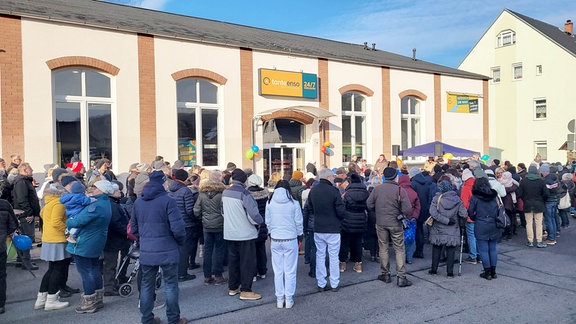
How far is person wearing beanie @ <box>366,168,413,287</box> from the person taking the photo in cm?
692

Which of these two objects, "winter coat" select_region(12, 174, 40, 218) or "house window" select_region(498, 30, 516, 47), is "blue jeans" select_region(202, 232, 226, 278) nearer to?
"winter coat" select_region(12, 174, 40, 218)

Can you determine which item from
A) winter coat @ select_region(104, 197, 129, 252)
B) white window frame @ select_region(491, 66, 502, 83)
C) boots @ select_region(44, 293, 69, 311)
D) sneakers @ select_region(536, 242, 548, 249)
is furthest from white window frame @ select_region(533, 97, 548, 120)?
boots @ select_region(44, 293, 69, 311)

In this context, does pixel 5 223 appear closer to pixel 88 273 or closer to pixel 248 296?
pixel 88 273

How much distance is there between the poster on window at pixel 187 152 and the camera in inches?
565

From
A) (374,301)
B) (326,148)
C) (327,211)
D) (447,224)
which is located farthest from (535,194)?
(326,148)

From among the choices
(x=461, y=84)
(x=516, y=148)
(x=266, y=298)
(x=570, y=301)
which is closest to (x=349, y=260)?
(x=266, y=298)

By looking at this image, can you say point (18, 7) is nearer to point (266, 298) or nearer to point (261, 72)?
point (261, 72)

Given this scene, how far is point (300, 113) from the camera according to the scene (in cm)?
1656

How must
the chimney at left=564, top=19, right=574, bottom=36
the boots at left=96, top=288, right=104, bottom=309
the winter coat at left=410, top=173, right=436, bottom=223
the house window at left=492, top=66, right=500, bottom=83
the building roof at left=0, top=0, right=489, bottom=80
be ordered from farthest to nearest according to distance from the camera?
the chimney at left=564, top=19, right=574, bottom=36 → the house window at left=492, top=66, right=500, bottom=83 → the building roof at left=0, top=0, right=489, bottom=80 → the winter coat at left=410, top=173, right=436, bottom=223 → the boots at left=96, top=288, right=104, bottom=309

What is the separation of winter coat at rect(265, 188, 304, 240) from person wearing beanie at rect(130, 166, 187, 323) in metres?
1.40

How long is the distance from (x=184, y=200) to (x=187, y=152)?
7.72m

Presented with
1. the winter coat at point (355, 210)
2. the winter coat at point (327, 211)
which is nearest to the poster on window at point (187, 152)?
the winter coat at point (355, 210)

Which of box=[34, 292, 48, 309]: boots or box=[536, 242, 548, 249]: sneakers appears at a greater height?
box=[34, 292, 48, 309]: boots

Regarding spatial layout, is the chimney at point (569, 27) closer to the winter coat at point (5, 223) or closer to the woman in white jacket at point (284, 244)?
the woman in white jacket at point (284, 244)
